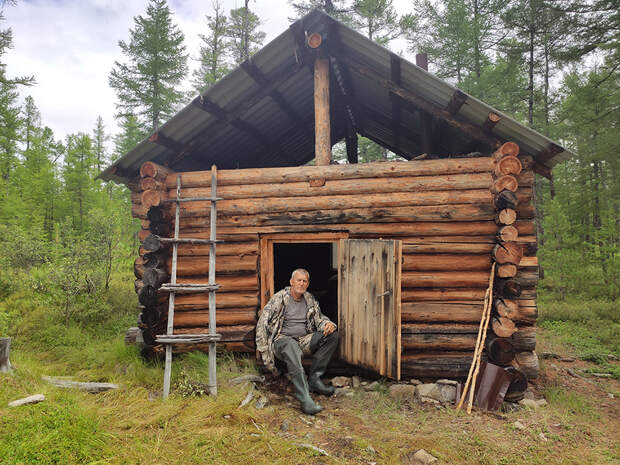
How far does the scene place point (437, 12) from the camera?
54.4ft

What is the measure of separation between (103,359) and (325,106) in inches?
244

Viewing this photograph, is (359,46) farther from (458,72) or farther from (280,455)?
(458,72)

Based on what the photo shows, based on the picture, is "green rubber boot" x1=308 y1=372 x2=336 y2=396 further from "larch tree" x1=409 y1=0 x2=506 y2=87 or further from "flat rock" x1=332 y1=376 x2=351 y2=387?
"larch tree" x1=409 y1=0 x2=506 y2=87

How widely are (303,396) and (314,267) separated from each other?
691 cm

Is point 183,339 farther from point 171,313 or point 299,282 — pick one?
point 299,282

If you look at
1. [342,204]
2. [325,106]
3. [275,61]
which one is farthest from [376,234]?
[275,61]

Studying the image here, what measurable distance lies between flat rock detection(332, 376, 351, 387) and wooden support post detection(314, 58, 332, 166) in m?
3.65

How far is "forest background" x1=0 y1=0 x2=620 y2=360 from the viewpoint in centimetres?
906

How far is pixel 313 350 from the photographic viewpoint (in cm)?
511

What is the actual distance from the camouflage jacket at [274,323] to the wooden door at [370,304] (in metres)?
0.42

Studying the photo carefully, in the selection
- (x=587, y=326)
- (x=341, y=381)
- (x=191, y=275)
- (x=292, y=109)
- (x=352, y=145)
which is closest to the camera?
(x=341, y=381)

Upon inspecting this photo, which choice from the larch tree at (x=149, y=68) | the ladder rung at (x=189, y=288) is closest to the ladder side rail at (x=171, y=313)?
the ladder rung at (x=189, y=288)

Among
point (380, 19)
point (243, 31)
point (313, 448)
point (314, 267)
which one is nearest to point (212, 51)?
point (243, 31)

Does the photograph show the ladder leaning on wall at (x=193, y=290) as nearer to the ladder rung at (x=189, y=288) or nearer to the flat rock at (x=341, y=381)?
the ladder rung at (x=189, y=288)
